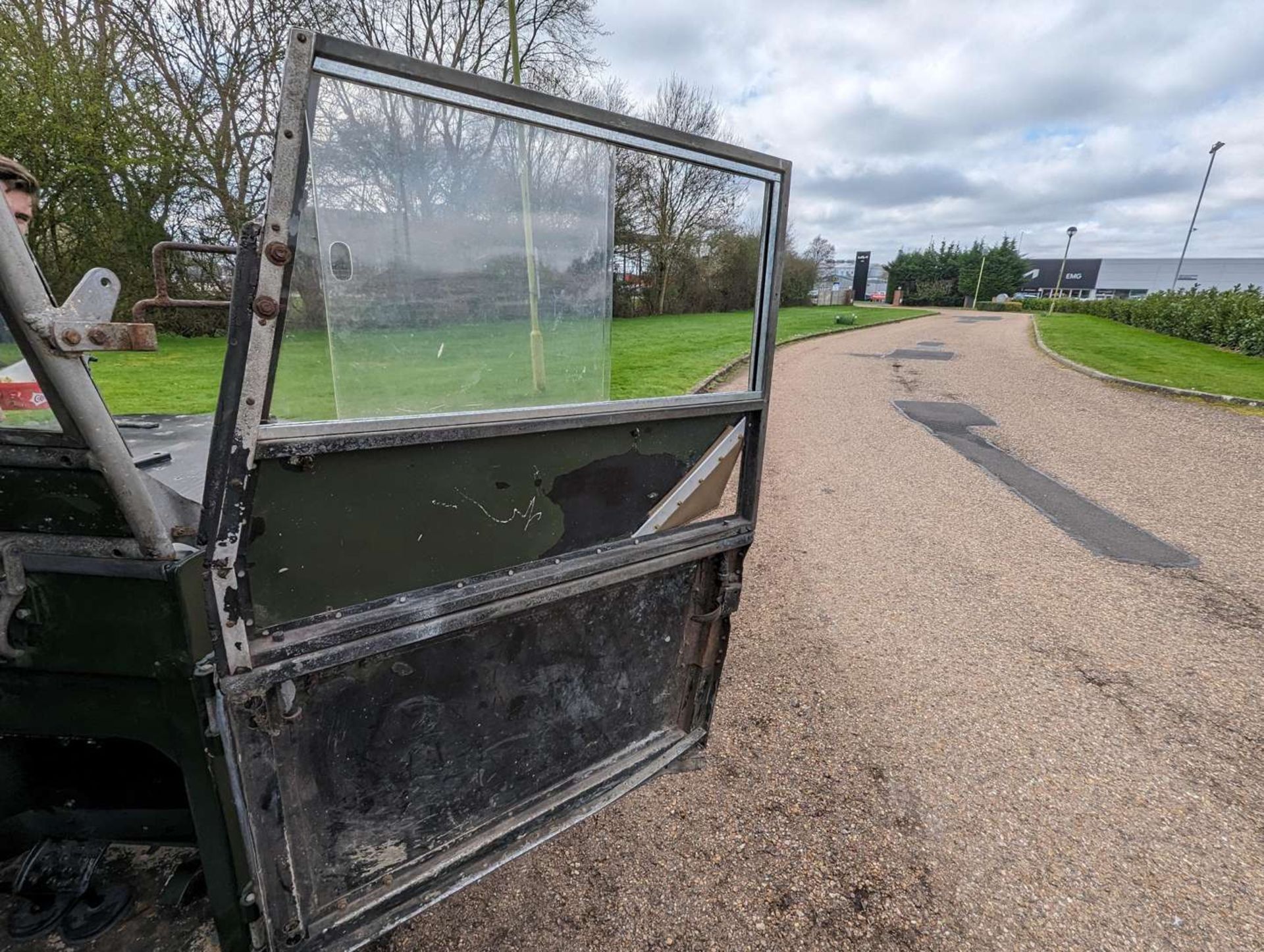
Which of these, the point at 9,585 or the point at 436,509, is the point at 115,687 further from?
the point at 436,509

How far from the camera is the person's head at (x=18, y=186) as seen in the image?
55.7 inches

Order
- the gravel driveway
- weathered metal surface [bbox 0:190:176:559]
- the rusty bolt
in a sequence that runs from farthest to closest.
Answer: the gravel driveway < the rusty bolt < weathered metal surface [bbox 0:190:176:559]

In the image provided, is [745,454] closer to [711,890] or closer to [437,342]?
[437,342]

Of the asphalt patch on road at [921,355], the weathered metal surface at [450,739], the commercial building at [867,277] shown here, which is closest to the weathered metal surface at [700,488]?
the weathered metal surface at [450,739]

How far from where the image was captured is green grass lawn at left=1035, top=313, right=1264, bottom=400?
1168cm

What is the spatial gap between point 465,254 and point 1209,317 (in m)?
25.4

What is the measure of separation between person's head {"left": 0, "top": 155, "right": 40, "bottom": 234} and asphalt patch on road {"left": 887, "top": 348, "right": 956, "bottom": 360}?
18085 mm

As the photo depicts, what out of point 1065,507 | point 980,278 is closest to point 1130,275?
point 980,278

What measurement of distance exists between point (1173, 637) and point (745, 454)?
12.0ft

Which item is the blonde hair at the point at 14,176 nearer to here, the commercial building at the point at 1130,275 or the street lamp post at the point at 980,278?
the street lamp post at the point at 980,278

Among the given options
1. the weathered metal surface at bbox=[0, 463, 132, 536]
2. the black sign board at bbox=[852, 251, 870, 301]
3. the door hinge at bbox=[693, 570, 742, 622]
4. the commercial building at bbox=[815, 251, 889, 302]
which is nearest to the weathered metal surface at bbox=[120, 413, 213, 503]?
the weathered metal surface at bbox=[0, 463, 132, 536]

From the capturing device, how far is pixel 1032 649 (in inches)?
149

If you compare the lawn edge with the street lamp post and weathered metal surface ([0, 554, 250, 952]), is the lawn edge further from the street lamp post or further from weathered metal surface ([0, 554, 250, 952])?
the street lamp post

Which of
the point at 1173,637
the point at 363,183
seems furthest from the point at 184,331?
the point at 1173,637
